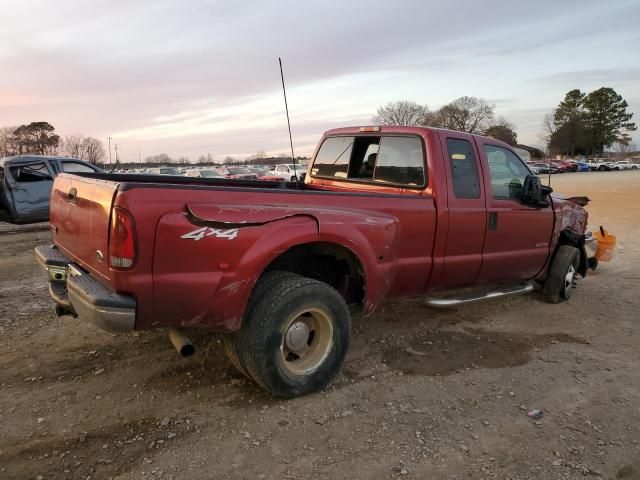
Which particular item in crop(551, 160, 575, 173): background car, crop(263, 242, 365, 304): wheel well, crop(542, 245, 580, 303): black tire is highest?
crop(551, 160, 575, 173): background car

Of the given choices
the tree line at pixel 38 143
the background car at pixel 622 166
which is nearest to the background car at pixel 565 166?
the background car at pixel 622 166

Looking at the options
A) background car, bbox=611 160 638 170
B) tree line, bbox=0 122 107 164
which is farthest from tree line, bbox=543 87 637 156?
tree line, bbox=0 122 107 164

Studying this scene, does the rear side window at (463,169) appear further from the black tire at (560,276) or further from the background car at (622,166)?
the background car at (622,166)

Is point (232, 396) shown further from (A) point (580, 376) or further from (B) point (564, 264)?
(B) point (564, 264)

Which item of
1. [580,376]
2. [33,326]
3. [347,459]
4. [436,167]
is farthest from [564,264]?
[33,326]

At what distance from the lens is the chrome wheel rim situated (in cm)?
332

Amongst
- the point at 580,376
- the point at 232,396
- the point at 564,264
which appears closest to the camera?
the point at 232,396

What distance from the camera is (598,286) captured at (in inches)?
263

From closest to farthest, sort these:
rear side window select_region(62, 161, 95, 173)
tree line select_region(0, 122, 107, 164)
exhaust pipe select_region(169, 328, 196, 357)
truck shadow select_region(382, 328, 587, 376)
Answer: exhaust pipe select_region(169, 328, 196, 357) → truck shadow select_region(382, 328, 587, 376) → rear side window select_region(62, 161, 95, 173) → tree line select_region(0, 122, 107, 164)

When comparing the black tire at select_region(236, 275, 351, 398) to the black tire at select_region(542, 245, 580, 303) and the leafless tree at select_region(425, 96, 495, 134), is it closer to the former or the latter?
the black tire at select_region(542, 245, 580, 303)

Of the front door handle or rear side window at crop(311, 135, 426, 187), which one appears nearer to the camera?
rear side window at crop(311, 135, 426, 187)

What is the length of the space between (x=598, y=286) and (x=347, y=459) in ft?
17.9

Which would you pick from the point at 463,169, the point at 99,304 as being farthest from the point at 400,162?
the point at 99,304

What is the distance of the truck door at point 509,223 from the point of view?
4.69m
